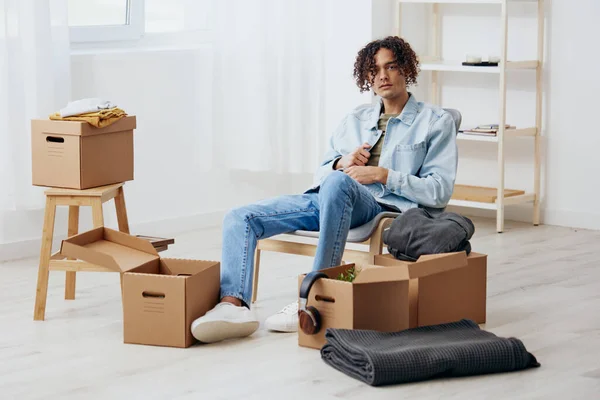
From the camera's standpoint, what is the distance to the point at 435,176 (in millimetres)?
3375

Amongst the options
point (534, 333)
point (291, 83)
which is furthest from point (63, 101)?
point (534, 333)

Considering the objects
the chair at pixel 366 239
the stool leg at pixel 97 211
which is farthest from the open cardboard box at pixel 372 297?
the stool leg at pixel 97 211

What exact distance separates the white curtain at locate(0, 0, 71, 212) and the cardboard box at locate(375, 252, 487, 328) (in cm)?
177

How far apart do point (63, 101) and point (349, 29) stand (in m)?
1.55

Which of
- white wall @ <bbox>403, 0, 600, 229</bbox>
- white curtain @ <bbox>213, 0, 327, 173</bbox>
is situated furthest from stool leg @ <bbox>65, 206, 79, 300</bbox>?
white wall @ <bbox>403, 0, 600, 229</bbox>

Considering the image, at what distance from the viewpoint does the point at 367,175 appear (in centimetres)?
338

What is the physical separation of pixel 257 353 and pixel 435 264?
1.85 feet

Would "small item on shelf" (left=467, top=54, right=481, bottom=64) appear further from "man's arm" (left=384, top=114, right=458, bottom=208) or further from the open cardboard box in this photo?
the open cardboard box

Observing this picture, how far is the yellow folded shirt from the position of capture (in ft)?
11.1

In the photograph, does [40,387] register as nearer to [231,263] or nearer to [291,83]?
[231,263]

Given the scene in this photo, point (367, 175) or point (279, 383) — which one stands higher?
point (367, 175)

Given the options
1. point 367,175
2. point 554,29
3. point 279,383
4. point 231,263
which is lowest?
point 279,383

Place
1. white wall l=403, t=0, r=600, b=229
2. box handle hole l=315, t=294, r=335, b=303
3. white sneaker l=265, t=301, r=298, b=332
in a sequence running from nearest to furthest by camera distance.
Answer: box handle hole l=315, t=294, r=335, b=303 → white sneaker l=265, t=301, r=298, b=332 → white wall l=403, t=0, r=600, b=229

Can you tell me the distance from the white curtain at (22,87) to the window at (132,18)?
41 cm
